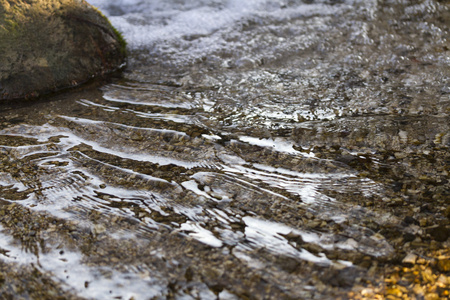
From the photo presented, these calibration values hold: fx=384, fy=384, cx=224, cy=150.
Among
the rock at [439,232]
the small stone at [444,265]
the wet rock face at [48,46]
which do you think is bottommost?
the small stone at [444,265]

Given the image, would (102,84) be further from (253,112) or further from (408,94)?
(408,94)

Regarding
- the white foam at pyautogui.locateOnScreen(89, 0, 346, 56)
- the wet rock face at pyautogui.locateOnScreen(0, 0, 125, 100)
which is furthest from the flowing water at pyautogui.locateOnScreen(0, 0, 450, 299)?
the white foam at pyautogui.locateOnScreen(89, 0, 346, 56)

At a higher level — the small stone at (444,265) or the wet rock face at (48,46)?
the wet rock face at (48,46)

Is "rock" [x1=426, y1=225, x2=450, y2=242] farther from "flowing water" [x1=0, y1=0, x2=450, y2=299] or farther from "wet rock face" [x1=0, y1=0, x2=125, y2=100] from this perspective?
"wet rock face" [x1=0, y1=0, x2=125, y2=100]

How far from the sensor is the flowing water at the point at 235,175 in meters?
2.28

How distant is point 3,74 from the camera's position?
4.64 metres

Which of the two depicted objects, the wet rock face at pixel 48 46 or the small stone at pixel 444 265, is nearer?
the small stone at pixel 444 265

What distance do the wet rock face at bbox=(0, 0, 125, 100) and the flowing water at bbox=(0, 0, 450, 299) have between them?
36 centimetres

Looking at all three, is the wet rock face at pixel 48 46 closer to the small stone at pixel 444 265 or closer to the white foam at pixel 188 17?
the white foam at pixel 188 17

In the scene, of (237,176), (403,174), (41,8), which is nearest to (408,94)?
(403,174)

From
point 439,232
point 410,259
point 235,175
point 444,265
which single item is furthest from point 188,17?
point 444,265

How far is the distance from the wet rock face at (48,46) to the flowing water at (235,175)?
0.36 m

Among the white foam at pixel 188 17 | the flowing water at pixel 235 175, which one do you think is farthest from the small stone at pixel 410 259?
the white foam at pixel 188 17

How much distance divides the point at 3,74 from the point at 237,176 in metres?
3.37
